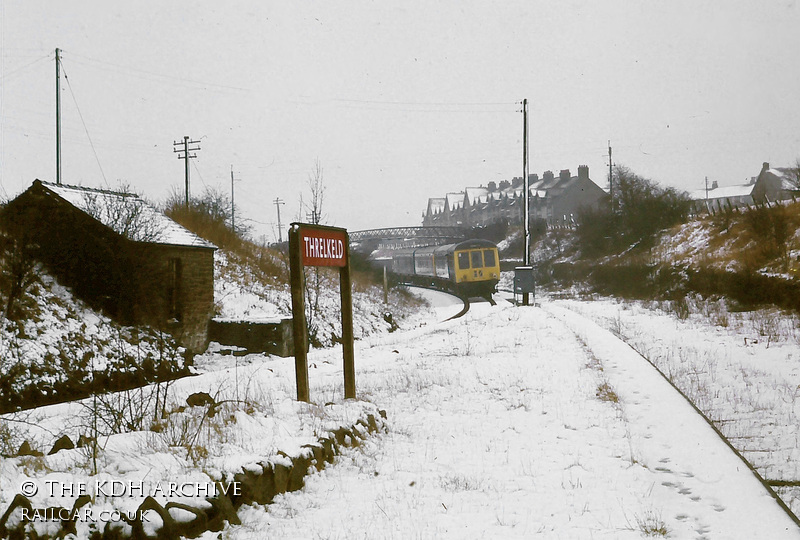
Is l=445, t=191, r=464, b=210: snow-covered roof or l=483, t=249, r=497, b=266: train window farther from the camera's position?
l=445, t=191, r=464, b=210: snow-covered roof

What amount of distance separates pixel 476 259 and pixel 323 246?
103 ft

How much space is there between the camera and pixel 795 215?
18.5m

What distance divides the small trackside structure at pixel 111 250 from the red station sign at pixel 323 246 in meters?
11.7

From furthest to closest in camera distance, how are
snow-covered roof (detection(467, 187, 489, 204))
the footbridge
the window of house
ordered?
snow-covered roof (detection(467, 187, 489, 204)) < the footbridge < the window of house

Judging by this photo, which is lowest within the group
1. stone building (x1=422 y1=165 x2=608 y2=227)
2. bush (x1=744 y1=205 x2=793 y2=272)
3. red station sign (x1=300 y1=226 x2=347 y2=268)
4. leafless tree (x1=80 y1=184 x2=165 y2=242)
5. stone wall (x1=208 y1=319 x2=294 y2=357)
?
stone wall (x1=208 y1=319 x2=294 y2=357)

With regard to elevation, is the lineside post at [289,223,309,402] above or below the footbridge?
below

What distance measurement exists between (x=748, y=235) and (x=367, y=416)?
20987 mm

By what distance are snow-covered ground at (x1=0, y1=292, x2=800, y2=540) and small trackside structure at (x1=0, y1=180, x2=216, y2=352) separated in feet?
34.7

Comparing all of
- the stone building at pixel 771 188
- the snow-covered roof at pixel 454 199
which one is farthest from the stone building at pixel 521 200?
the stone building at pixel 771 188

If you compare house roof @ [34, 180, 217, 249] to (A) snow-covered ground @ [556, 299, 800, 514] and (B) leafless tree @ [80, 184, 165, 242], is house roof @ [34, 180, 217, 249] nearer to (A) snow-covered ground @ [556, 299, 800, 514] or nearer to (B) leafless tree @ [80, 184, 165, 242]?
(B) leafless tree @ [80, 184, 165, 242]

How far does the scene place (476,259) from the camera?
3747 cm

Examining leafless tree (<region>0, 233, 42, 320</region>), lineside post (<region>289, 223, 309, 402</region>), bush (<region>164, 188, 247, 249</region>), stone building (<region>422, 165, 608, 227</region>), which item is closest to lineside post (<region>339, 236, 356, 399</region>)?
lineside post (<region>289, 223, 309, 402</region>)

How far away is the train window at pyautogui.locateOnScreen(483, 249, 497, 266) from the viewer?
37656 mm

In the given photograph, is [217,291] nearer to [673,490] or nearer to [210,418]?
[210,418]
